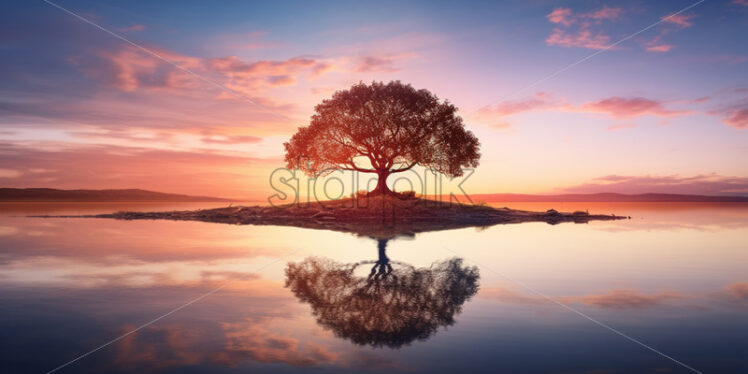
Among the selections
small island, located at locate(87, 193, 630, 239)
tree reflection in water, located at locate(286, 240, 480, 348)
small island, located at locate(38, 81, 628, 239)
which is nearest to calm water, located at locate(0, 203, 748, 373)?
tree reflection in water, located at locate(286, 240, 480, 348)

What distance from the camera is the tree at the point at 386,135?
4769 cm

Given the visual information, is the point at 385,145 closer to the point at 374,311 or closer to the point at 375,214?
the point at 375,214

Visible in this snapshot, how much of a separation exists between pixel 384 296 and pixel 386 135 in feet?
132

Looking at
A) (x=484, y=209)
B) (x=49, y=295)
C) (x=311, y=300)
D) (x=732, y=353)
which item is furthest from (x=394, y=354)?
(x=484, y=209)

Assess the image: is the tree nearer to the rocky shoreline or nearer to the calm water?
the rocky shoreline

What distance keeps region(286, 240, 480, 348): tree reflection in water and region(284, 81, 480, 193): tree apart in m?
34.4

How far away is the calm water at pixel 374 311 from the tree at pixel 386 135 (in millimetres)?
32371

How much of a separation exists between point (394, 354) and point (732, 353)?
532cm

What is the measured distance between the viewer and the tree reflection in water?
24.7 feet

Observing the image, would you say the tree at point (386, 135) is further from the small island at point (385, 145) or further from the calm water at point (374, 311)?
→ the calm water at point (374, 311)

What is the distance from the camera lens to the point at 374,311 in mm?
8719

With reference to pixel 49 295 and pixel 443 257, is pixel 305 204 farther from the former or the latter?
pixel 49 295

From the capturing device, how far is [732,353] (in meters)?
6.62

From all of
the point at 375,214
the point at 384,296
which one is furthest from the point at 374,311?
the point at 375,214
